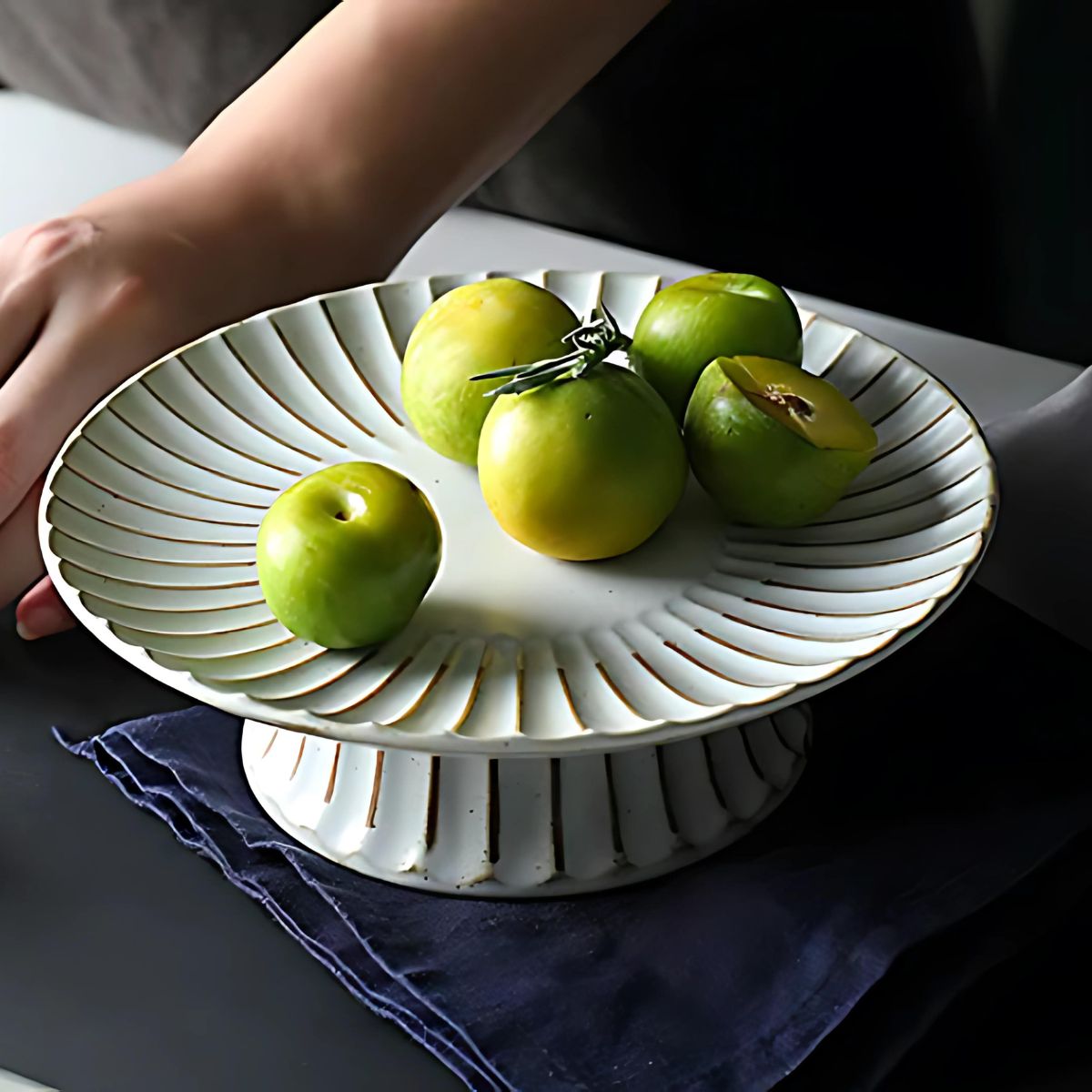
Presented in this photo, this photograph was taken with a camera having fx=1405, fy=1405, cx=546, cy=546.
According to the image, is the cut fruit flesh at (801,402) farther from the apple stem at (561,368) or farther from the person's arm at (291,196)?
the person's arm at (291,196)

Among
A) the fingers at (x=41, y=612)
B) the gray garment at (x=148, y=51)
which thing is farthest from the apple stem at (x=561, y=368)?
the gray garment at (x=148, y=51)

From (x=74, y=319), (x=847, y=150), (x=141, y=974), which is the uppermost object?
(x=74, y=319)

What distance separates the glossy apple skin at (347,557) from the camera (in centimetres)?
42

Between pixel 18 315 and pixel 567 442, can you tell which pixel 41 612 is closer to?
pixel 18 315

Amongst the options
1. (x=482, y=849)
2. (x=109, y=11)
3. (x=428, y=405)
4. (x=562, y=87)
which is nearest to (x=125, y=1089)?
(x=482, y=849)

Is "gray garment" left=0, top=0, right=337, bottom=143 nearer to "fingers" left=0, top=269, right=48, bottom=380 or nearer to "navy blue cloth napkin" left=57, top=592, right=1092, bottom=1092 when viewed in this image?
"fingers" left=0, top=269, right=48, bottom=380

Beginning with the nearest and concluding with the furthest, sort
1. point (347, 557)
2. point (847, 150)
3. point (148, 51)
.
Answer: point (347, 557) → point (847, 150) → point (148, 51)

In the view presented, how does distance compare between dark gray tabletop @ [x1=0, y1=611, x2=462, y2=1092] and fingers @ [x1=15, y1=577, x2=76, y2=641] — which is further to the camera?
fingers @ [x1=15, y1=577, x2=76, y2=641]

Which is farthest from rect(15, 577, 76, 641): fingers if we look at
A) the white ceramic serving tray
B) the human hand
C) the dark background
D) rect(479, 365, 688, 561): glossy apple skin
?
the dark background

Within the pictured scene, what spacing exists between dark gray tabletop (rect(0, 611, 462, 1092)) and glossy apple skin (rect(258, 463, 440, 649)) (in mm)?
118

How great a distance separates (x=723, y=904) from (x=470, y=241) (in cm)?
60

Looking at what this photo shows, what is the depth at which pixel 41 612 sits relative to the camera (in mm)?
584

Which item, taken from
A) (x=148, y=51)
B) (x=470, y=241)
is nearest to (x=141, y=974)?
(x=470, y=241)

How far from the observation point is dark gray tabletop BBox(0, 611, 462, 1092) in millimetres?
433
